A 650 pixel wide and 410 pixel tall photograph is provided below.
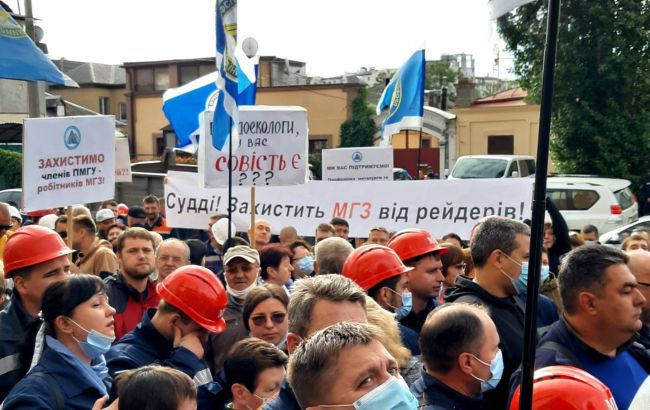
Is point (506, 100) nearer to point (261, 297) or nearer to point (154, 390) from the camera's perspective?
point (261, 297)

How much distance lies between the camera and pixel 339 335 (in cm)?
258

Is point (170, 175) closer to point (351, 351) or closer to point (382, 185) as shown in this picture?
point (382, 185)

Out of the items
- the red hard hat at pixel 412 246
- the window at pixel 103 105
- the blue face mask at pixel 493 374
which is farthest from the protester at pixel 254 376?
the window at pixel 103 105

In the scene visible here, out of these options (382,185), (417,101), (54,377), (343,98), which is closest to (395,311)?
(54,377)

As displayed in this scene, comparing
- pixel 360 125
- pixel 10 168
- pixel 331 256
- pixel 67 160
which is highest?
pixel 360 125

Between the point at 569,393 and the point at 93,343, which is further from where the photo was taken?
the point at 93,343

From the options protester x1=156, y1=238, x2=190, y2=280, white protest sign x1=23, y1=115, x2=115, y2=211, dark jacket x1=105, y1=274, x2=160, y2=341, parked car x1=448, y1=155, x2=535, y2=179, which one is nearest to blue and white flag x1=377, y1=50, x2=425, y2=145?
white protest sign x1=23, y1=115, x2=115, y2=211

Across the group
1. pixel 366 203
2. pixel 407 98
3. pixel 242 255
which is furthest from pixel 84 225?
pixel 407 98

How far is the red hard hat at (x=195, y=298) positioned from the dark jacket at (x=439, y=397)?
1.36m

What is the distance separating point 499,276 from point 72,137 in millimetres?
4662

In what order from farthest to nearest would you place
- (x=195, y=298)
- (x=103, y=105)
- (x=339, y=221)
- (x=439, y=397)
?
(x=103, y=105) → (x=339, y=221) → (x=195, y=298) → (x=439, y=397)

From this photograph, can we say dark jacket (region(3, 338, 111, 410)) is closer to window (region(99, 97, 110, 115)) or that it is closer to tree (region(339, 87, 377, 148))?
tree (region(339, 87, 377, 148))

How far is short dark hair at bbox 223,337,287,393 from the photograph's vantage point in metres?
3.65

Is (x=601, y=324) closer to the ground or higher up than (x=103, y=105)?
closer to the ground
